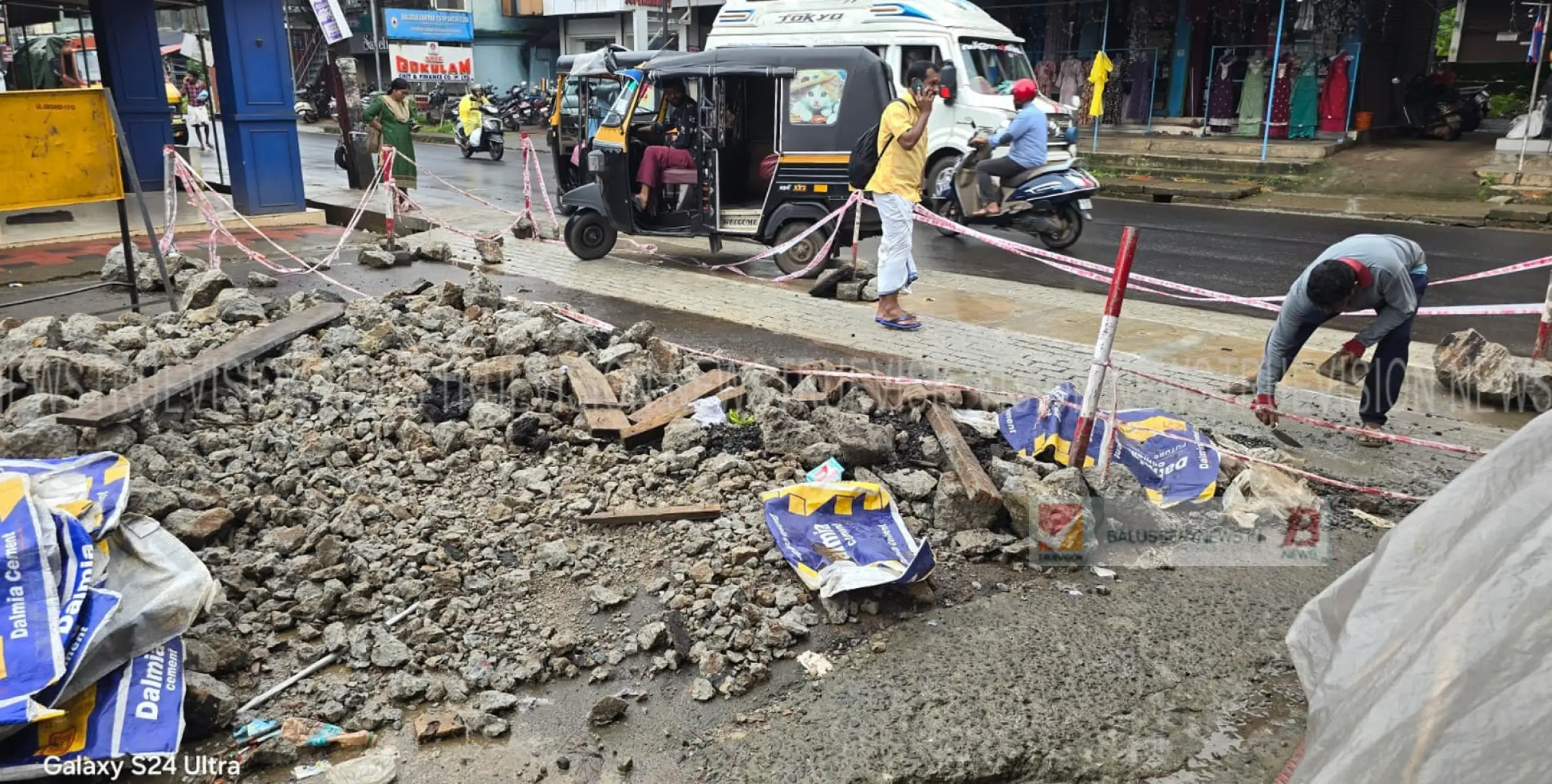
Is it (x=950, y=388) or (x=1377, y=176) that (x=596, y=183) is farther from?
(x=1377, y=176)

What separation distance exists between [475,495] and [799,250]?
19.2ft

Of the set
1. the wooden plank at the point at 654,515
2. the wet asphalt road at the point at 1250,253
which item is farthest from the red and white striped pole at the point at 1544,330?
the wooden plank at the point at 654,515

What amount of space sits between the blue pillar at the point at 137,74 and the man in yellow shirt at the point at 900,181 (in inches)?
455

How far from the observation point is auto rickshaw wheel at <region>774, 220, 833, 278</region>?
32.2 feet

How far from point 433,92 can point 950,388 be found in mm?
35665

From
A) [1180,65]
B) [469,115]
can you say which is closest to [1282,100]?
[1180,65]

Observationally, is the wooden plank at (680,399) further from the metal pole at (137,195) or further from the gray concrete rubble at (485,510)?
the metal pole at (137,195)

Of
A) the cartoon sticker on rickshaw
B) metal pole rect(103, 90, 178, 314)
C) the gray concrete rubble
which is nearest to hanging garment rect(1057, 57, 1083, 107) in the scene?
the cartoon sticker on rickshaw

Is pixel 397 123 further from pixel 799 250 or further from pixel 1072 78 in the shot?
pixel 1072 78

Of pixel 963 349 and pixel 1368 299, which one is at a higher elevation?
pixel 1368 299

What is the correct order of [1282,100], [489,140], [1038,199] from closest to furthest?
[1038,199] < [1282,100] < [489,140]

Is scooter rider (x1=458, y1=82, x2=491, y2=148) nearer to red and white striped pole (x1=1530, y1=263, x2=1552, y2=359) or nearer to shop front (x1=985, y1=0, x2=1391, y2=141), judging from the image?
shop front (x1=985, y1=0, x2=1391, y2=141)

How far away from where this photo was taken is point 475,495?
4.51 meters

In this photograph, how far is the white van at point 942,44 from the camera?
1441 centimetres
